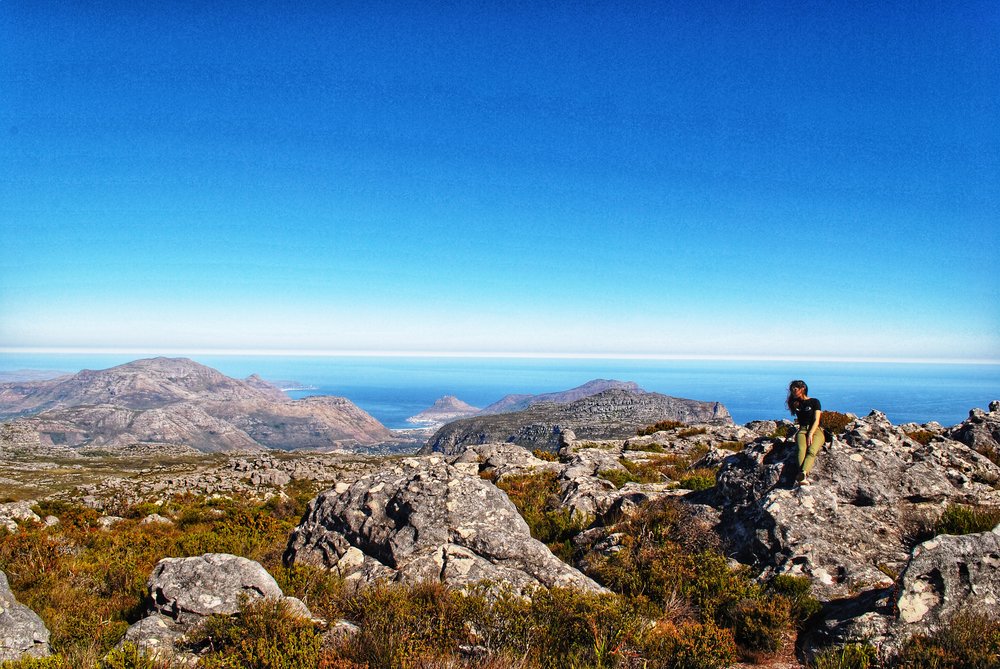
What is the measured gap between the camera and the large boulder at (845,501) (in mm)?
9742

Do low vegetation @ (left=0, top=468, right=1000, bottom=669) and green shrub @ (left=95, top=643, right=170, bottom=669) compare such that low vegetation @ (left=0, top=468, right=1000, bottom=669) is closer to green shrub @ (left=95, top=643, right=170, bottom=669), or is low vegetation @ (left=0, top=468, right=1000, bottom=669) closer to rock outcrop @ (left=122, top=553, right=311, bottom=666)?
green shrub @ (left=95, top=643, right=170, bottom=669)

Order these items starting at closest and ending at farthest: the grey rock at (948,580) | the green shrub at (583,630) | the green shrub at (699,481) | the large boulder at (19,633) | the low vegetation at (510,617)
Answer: the large boulder at (19,633) → the low vegetation at (510,617) → the green shrub at (583,630) → the grey rock at (948,580) → the green shrub at (699,481)

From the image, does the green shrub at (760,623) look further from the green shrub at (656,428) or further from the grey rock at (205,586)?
the green shrub at (656,428)

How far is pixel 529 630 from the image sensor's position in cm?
731

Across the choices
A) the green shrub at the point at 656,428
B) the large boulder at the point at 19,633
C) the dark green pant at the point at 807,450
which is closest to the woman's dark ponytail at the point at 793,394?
the dark green pant at the point at 807,450

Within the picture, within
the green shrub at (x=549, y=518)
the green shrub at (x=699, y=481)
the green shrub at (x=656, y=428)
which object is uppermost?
the green shrub at (x=699, y=481)

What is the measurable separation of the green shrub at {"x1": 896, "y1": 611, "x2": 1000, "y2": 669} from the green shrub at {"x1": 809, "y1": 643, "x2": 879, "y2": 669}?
0.99 ft

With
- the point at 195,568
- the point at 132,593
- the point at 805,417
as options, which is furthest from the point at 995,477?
the point at 132,593

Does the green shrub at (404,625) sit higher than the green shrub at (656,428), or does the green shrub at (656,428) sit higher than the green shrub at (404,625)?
the green shrub at (404,625)

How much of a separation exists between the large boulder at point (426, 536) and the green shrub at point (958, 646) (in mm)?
4954

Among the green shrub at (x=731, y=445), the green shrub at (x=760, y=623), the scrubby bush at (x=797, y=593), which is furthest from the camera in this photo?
the green shrub at (x=731, y=445)

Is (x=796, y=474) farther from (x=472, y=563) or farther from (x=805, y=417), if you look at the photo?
(x=472, y=563)

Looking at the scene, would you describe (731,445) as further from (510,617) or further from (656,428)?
(510,617)

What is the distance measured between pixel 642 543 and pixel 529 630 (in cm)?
475
